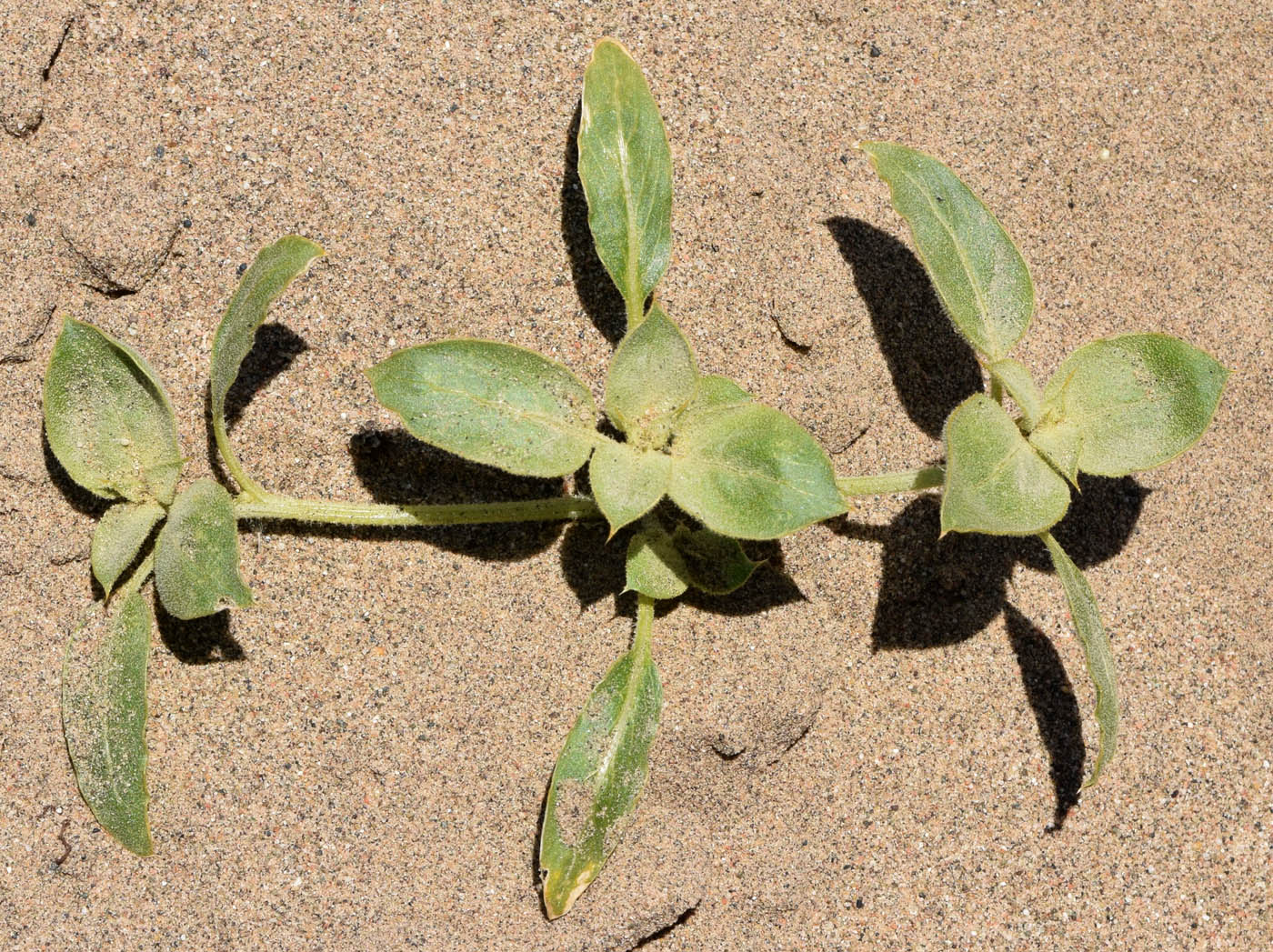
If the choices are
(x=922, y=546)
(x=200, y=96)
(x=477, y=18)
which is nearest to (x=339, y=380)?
(x=200, y=96)

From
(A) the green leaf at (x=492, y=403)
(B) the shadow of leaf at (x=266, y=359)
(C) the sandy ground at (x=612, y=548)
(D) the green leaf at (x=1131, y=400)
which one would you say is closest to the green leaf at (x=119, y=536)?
(C) the sandy ground at (x=612, y=548)

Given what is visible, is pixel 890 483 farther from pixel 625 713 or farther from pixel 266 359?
pixel 266 359

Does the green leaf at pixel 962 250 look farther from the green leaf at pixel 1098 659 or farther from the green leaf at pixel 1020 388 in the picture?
the green leaf at pixel 1098 659

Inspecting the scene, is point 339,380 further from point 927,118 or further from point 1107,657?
point 1107,657

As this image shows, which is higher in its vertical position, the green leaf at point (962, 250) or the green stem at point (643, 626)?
the green leaf at point (962, 250)

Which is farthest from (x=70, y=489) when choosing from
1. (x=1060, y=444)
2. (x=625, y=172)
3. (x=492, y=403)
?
(x=1060, y=444)

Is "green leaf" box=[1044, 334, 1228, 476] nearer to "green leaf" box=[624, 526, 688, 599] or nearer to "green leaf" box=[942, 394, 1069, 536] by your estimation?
"green leaf" box=[942, 394, 1069, 536]

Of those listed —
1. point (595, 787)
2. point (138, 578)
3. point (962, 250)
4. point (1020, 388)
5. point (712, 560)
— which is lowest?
point (595, 787)
